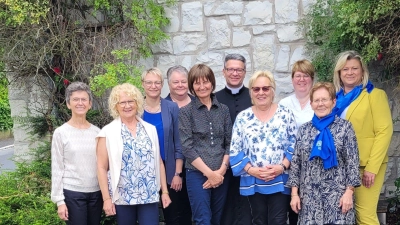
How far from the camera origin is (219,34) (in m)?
5.51

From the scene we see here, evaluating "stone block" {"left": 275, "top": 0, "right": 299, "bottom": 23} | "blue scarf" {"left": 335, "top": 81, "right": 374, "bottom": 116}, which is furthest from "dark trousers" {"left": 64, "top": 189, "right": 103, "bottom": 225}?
"stone block" {"left": 275, "top": 0, "right": 299, "bottom": 23}

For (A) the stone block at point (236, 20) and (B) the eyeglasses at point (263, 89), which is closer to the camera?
(B) the eyeglasses at point (263, 89)

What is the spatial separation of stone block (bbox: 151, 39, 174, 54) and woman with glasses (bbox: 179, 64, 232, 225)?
181 cm

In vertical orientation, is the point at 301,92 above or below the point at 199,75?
below

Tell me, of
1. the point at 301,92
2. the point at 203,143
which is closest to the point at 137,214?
the point at 203,143

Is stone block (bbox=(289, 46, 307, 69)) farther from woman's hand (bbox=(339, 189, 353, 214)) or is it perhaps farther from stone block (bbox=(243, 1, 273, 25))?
woman's hand (bbox=(339, 189, 353, 214))

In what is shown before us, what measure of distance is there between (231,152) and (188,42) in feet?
7.21

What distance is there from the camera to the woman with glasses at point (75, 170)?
3625mm

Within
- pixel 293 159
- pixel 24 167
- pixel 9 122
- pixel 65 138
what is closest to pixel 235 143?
pixel 293 159

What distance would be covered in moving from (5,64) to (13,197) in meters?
1.59

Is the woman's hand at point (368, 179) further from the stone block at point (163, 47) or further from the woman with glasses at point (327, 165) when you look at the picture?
the stone block at point (163, 47)

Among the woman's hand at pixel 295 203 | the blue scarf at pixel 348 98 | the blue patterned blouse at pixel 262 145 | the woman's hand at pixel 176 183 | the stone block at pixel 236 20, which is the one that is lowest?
the woman's hand at pixel 295 203

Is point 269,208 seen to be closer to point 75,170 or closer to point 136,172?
point 136,172

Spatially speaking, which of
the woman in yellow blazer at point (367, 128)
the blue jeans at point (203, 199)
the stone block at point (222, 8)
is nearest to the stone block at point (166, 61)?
the stone block at point (222, 8)
